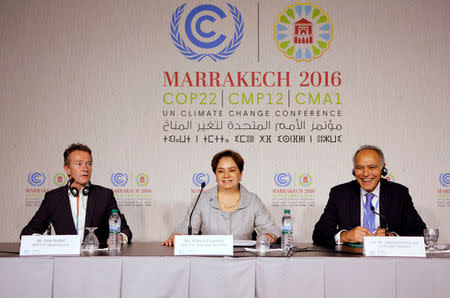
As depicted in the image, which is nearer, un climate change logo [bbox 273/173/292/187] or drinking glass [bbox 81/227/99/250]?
drinking glass [bbox 81/227/99/250]

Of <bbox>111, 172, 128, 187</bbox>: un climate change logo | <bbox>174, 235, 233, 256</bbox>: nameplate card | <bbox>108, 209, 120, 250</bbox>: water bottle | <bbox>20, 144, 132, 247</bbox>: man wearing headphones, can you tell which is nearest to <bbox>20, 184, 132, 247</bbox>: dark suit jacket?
<bbox>20, 144, 132, 247</bbox>: man wearing headphones

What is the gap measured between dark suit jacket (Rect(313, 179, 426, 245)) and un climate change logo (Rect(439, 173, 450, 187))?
3.83 feet

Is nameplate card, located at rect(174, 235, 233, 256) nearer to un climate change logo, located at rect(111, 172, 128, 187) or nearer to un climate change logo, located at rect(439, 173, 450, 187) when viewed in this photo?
un climate change logo, located at rect(111, 172, 128, 187)

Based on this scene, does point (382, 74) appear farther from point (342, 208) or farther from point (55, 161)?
point (55, 161)

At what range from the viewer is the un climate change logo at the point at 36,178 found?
4.14 m

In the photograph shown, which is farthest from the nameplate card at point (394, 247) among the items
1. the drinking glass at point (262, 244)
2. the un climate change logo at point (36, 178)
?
the un climate change logo at point (36, 178)

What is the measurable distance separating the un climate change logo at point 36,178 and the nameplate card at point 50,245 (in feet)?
6.83

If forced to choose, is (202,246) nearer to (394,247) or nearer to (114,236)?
(114,236)

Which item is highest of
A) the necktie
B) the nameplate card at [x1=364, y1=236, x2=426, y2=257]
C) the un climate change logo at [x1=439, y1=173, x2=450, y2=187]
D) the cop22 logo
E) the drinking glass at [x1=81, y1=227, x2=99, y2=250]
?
the cop22 logo

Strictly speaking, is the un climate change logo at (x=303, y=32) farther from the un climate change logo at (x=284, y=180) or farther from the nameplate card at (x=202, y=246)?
the nameplate card at (x=202, y=246)

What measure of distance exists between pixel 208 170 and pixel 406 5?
2313mm

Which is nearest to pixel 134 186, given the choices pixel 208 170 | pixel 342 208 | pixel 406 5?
pixel 208 170

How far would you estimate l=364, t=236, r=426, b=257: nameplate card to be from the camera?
2.12 metres

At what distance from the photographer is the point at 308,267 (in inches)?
80.3
